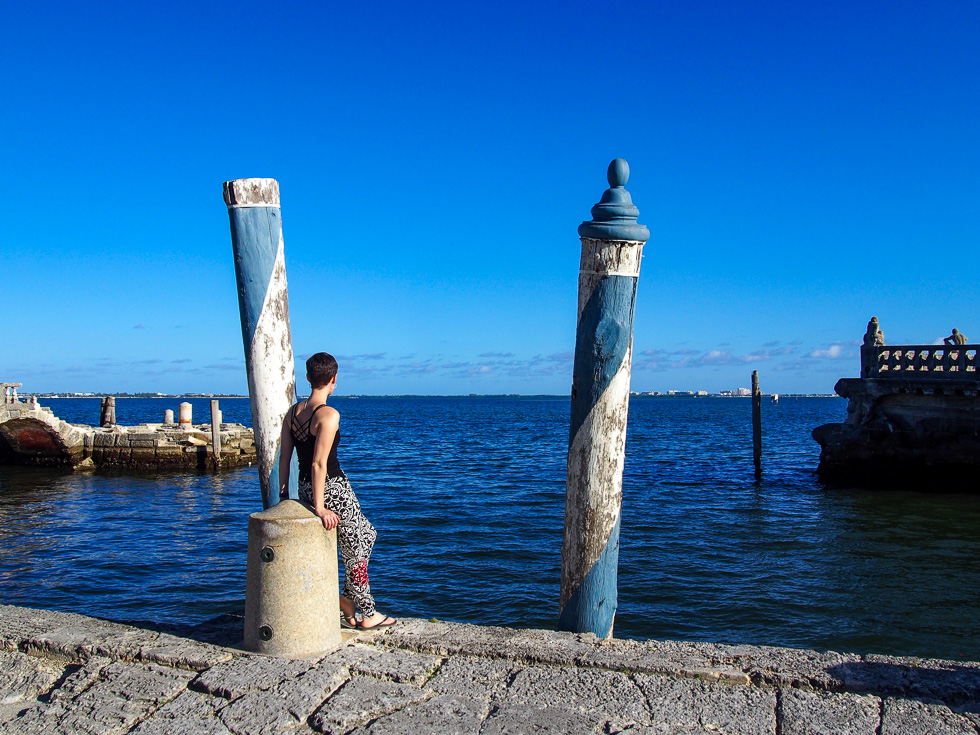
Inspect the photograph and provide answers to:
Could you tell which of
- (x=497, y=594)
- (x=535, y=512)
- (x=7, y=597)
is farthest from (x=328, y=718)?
(x=535, y=512)

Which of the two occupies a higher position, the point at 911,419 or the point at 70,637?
the point at 911,419

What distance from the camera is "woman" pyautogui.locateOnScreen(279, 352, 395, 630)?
4.31 m

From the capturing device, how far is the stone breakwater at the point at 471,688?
3.23 metres

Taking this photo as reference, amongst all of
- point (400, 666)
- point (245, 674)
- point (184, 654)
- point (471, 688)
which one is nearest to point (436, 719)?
point (471, 688)

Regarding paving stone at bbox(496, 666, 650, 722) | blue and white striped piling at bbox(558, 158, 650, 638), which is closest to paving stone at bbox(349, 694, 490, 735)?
paving stone at bbox(496, 666, 650, 722)

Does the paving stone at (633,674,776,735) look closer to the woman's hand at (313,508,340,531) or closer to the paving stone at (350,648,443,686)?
the paving stone at (350,648,443,686)

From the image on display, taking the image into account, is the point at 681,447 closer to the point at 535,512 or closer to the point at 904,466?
the point at 904,466

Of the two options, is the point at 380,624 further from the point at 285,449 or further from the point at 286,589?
the point at 285,449

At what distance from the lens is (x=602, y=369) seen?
426 centimetres

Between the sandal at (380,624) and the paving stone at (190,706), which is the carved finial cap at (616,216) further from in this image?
the paving stone at (190,706)

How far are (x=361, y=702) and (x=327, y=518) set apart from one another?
3.55 feet

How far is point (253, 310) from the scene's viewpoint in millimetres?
4816

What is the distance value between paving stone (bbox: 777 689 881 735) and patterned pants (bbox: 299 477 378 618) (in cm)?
231

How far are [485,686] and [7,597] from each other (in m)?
10.1
